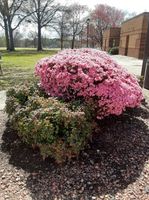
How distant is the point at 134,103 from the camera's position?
14.6 feet

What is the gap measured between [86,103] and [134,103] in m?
1.00

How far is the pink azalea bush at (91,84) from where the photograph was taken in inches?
159

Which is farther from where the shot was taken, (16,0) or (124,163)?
(16,0)

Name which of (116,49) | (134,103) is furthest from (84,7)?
(134,103)

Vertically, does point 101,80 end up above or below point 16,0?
below

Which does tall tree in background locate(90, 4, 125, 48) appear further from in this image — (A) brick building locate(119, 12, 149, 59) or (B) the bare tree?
(A) brick building locate(119, 12, 149, 59)

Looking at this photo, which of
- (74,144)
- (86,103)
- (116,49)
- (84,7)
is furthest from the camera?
(84,7)

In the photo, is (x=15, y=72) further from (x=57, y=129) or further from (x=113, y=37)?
(x=113, y=37)

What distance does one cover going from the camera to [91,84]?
4008mm

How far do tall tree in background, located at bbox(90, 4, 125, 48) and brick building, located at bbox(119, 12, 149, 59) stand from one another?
23790 mm

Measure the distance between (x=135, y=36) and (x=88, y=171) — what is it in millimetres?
26801

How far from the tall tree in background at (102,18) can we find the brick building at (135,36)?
2379 centimetres

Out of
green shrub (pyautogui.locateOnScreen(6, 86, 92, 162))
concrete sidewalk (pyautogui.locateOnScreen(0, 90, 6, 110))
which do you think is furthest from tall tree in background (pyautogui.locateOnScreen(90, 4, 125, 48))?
green shrub (pyautogui.locateOnScreen(6, 86, 92, 162))

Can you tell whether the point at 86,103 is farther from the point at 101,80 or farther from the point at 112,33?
the point at 112,33
